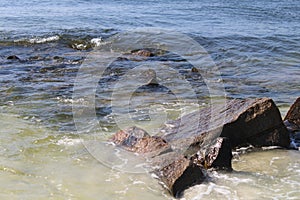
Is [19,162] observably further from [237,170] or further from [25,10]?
[25,10]

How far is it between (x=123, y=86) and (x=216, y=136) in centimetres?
471

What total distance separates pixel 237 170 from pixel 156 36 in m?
12.8

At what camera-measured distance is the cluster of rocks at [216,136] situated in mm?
5727

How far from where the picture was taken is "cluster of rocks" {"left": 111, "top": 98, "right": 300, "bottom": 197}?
5.73m

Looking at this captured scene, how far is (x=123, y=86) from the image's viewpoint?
10.5m

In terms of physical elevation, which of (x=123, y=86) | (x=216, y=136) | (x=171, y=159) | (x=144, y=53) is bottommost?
(x=123, y=86)

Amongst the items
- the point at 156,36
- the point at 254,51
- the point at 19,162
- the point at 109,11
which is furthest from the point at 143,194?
the point at 109,11

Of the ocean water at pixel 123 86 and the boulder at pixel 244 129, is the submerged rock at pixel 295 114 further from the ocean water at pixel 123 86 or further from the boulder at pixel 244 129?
the ocean water at pixel 123 86

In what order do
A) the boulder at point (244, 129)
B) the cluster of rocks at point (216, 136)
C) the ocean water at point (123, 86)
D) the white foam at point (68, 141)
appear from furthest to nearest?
the white foam at point (68, 141), the boulder at point (244, 129), the cluster of rocks at point (216, 136), the ocean water at point (123, 86)

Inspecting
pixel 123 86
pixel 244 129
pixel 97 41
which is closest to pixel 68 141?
pixel 244 129

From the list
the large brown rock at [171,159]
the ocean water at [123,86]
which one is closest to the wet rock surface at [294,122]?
the ocean water at [123,86]

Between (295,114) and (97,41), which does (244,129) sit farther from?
(97,41)

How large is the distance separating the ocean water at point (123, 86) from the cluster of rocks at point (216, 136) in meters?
0.26

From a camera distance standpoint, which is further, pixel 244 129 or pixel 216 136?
pixel 244 129
